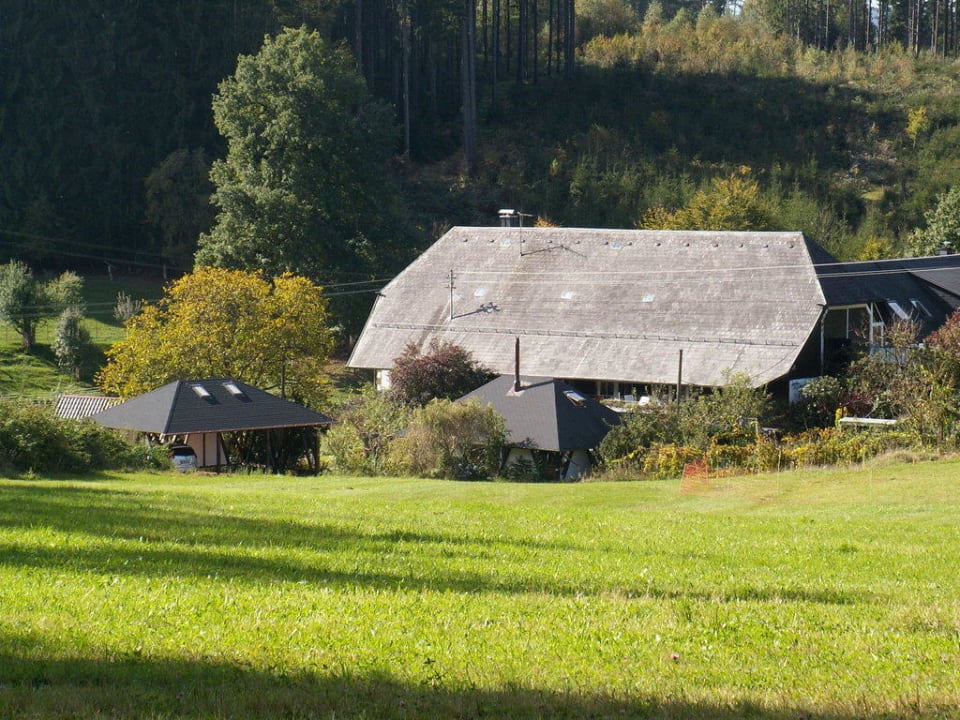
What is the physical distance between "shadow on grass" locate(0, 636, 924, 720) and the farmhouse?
35.0m

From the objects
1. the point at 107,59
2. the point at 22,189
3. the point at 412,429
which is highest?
the point at 107,59

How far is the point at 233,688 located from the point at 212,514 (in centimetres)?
1086

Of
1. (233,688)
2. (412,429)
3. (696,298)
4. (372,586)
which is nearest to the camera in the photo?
(233,688)

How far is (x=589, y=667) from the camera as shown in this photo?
352 inches

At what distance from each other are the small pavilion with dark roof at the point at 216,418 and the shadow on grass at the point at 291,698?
1186 inches

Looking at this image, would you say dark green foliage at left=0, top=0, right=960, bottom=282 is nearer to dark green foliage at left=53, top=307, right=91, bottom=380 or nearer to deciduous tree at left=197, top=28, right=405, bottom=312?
deciduous tree at left=197, top=28, right=405, bottom=312

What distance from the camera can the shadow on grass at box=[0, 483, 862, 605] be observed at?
490 inches

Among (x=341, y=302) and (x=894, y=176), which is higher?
(x=894, y=176)

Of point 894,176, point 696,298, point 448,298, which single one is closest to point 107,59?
point 448,298

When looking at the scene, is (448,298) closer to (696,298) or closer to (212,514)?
(696,298)

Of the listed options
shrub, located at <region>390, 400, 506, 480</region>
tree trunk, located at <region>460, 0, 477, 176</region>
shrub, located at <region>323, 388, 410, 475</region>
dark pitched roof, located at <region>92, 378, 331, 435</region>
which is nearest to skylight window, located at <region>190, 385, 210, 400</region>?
dark pitched roof, located at <region>92, 378, 331, 435</region>

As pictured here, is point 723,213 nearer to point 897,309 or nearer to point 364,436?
point 897,309

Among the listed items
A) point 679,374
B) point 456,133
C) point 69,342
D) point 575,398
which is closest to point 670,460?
point 575,398

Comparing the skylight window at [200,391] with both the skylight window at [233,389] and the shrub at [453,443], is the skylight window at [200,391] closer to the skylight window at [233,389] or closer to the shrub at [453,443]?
the skylight window at [233,389]
